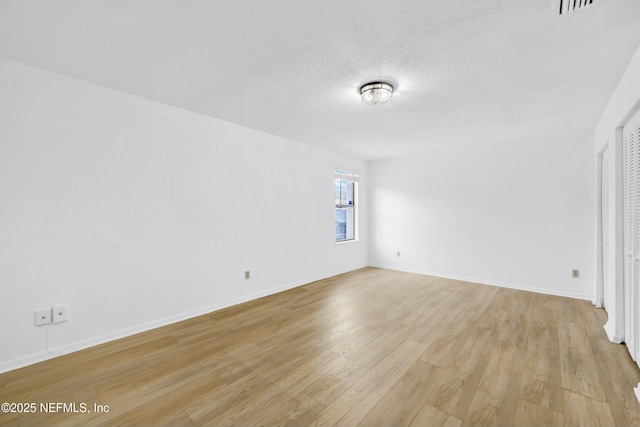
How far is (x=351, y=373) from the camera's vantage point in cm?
200

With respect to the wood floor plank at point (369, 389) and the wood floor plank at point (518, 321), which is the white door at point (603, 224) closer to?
the wood floor plank at point (518, 321)

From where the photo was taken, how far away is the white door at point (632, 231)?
2.03 metres

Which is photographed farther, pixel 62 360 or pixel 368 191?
pixel 368 191

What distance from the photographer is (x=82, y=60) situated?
206 centimetres

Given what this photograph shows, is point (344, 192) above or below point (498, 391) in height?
above

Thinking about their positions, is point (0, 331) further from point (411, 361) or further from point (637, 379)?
point (637, 379)

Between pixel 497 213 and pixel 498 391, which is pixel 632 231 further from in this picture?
pixel 497 213

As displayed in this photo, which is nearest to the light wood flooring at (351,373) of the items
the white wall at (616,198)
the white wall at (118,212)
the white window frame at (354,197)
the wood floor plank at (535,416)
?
the wood floor plank at (535,416)

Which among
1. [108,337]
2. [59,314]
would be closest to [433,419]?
[108,337]

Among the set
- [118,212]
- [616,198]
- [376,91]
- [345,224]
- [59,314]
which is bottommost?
[59,314]

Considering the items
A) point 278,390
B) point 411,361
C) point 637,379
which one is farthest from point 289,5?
point 637,379

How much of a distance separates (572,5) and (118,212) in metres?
3.64

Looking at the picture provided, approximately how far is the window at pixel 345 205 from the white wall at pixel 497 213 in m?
0.57

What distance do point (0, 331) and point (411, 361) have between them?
3.13 metres
